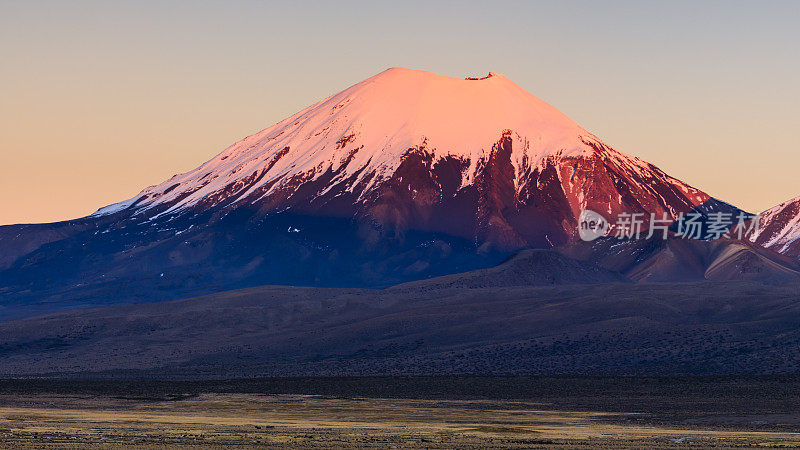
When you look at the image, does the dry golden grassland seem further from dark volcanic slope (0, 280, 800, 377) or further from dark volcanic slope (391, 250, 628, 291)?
dark volcanic slope (391, 250, 628, 291)

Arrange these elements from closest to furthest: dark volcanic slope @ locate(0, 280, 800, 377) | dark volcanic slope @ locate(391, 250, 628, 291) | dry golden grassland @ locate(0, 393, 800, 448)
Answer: dry golden grassland @ locate(0, 393, 800, 448)
dark volcanic slope @ locate(0, 280, 800, 377)
dark volcanic slope @ locate(391, 250, 628, 291)

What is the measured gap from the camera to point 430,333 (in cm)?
12238

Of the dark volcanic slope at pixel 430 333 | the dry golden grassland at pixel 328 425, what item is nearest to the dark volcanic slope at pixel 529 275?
the dark volcanic slope at pixel 430 333

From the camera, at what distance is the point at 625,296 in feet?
450

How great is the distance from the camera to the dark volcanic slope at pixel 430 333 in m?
101

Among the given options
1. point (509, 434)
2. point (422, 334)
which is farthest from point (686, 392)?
point (422, 334)

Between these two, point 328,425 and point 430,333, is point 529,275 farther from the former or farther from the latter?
point 328,425

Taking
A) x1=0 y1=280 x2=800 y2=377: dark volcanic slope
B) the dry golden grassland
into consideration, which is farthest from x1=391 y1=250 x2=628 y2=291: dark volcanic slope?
the dry golden grassland

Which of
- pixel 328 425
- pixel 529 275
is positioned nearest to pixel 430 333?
pixel 529 275

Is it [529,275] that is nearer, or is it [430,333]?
[430,333]

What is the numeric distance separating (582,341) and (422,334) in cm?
1776

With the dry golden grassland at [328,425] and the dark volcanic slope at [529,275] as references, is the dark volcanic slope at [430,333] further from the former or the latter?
the dry golden grassland at [328,425]

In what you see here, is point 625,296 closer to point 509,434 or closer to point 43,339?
point 43,339

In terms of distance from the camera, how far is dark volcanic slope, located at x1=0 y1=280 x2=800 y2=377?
10112cm
